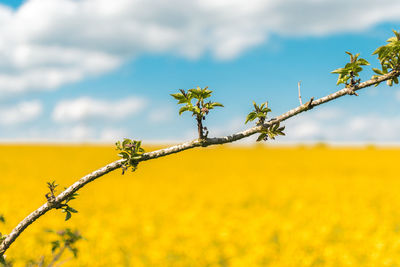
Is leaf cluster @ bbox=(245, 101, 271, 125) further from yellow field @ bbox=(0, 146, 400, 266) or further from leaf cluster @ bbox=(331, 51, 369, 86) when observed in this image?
A: yellow field @ bbox=(0, 146, 400, 266)

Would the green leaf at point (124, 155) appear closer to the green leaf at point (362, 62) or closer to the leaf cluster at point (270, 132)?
the leaf cluster at point (270, 132)

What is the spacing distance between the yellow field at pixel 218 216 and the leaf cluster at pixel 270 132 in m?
5.96

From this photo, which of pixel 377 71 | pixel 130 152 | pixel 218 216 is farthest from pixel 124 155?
pixel 218 216

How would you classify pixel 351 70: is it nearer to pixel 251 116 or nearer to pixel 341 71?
pixel 341 71

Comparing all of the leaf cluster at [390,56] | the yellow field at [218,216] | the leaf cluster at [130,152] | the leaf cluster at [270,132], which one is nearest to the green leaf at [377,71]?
the leaf cluster at [390,56]

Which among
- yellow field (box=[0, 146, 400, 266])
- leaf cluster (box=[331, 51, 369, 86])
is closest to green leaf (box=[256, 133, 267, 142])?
leaf cluster (box=[331, 51, 369, 86])

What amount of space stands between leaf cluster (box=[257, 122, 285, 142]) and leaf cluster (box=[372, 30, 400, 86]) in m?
0.42

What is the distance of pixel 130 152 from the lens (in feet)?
5.45

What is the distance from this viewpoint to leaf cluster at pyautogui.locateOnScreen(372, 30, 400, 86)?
1521mm

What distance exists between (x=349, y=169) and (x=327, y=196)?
12.6 metres

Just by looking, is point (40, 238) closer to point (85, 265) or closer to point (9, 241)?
point (85, 265)

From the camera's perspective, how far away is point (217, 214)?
12.3 meters

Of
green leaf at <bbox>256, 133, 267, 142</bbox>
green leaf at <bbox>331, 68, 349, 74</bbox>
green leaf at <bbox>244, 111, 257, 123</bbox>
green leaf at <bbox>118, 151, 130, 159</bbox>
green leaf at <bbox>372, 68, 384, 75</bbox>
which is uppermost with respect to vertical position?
green leaf at <bbox>331, 68, 349, 74</bbox>

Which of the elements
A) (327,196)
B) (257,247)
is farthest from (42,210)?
(327,196)
